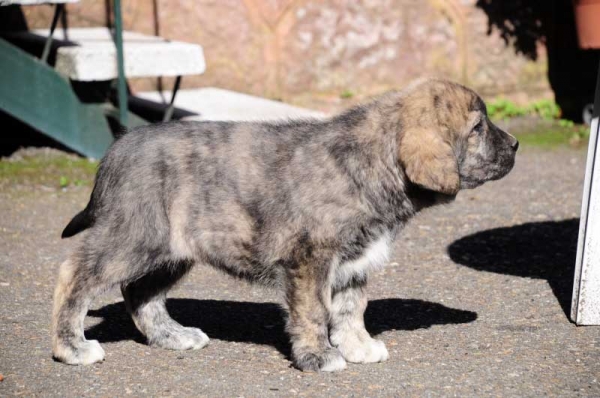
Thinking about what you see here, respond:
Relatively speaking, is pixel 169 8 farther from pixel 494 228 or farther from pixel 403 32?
pixel 494 228

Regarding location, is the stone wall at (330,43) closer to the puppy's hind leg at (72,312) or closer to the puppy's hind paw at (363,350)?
the puppy's hind leg at (72,312)

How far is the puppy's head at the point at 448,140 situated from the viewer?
436 centimetres

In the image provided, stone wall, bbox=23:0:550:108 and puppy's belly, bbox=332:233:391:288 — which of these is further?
stone wall, bbox=23:0:550:108

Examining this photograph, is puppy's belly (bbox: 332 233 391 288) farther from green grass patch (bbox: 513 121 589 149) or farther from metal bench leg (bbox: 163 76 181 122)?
green grass patch (bbox: 513 121 589 149)

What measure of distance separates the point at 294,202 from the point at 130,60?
3843 mm

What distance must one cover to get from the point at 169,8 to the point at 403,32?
246cm

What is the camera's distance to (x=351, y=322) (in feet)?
15.6

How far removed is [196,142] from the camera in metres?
4.70

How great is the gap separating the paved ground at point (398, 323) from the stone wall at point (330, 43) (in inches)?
97.3

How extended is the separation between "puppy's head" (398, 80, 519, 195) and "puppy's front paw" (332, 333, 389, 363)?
84 cm

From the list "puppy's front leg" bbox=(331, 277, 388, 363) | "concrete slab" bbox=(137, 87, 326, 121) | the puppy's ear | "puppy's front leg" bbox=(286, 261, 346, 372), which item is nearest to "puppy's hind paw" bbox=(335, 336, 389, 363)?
"puppy's front leg" bbox=(331, 277, 388, 363)

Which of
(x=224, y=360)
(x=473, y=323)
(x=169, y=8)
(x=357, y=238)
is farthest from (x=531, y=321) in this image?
(x=169, y=8)

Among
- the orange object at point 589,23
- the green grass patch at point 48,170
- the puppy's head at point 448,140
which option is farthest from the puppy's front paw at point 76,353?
the green grass patch at point 48,170

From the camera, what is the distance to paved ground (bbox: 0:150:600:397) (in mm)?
4340
